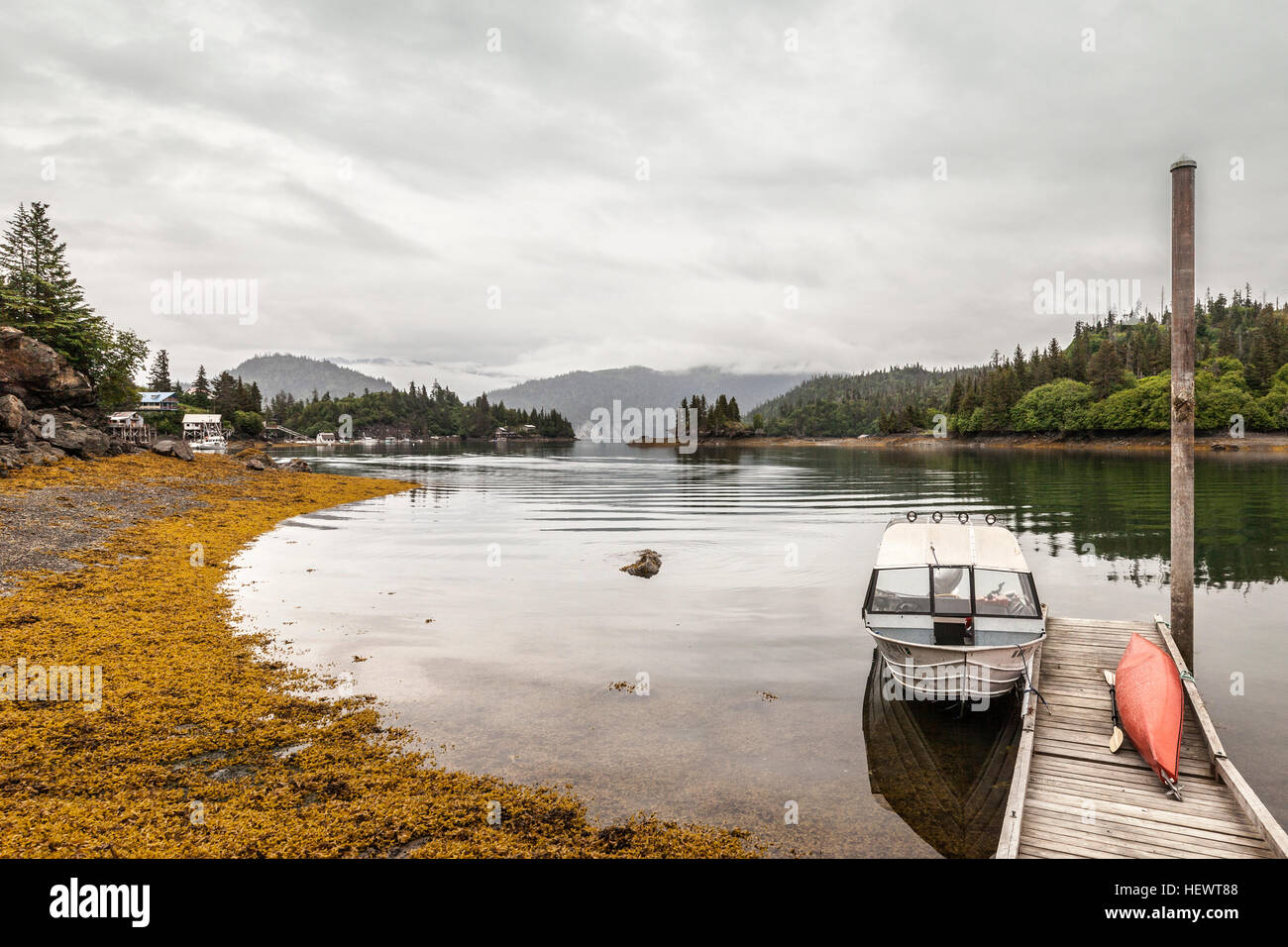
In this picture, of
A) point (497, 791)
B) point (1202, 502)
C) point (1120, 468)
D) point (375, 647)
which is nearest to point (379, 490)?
point (375, 647)

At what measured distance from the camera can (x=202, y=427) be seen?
184 metres

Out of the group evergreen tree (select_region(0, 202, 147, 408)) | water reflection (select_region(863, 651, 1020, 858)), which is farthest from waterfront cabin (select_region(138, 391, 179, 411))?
water reflection (select_region(863, 651, 1020, 858))

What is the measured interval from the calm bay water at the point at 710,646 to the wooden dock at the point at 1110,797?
1.24 meters

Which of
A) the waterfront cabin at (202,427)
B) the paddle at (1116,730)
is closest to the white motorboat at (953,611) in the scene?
the paddle at (1116,730)

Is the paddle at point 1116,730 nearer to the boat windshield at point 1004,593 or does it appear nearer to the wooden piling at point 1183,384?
the boat windshield at point 1004,593

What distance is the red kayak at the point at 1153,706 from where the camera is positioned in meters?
12.4

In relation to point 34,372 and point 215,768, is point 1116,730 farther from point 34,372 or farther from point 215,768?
point 34,372

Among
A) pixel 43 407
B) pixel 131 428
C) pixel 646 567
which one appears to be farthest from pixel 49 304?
pixel 646 567

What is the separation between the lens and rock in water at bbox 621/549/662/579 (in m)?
33.3

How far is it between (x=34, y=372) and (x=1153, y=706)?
253ft

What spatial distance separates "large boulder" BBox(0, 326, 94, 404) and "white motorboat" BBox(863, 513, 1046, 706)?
7009cm
